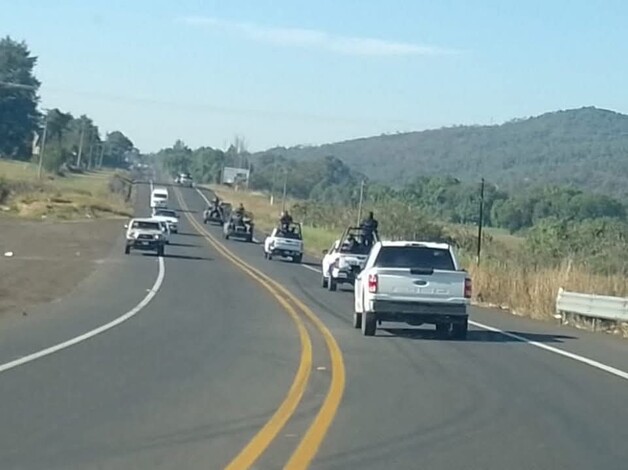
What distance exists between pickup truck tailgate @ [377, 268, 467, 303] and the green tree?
15303 centimetres

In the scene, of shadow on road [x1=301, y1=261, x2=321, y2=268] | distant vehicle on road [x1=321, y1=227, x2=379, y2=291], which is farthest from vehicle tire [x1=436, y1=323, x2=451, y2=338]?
shadow on road [x1=301, y1=261, x2=321, y2=268]

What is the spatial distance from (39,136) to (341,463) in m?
170

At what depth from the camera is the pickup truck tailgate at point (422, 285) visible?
2511 cm

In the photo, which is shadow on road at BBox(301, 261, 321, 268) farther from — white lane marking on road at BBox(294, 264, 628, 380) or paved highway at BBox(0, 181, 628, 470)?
white lane marking on road at BBox(294, 264, 628, 380)

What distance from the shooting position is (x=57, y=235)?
7319 centimetres

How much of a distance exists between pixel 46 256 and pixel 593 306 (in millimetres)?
29504

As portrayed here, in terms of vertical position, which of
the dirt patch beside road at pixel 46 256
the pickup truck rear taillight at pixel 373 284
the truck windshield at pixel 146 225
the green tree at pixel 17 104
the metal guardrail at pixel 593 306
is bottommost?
the dirt patch beside road at pixel 46 256

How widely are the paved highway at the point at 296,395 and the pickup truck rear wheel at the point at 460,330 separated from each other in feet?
0.76

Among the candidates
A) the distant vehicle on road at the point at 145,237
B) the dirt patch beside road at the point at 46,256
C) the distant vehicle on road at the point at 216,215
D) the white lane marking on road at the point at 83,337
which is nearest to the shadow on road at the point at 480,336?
the white lane marking on road at the point at 83,337

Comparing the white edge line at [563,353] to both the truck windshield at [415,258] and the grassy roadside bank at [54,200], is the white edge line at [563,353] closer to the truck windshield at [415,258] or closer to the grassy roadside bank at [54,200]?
the truck windshield at [415,258]

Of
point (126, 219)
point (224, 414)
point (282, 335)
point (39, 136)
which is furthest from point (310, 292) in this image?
point (39, 136)

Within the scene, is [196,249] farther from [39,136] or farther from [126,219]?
[39,136]

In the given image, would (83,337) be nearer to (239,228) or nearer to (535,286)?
(535,286)

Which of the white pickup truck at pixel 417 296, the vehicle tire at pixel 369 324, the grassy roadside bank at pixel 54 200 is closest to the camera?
the white pickup truck at pixel 417 296
